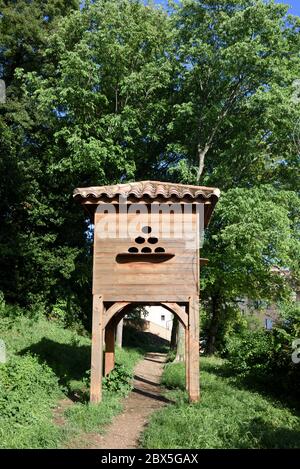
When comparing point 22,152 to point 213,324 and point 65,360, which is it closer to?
point 65,360

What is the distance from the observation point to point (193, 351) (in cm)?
1044

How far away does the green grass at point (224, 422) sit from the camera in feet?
24.3

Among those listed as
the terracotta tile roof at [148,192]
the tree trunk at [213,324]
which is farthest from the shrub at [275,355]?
the tree trunk at [213,324]

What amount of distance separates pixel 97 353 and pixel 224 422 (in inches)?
127

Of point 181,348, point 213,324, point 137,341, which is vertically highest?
point 213,324

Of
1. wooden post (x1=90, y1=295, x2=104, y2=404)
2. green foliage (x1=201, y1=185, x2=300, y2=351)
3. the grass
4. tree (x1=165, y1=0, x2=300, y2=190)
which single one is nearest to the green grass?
the grass

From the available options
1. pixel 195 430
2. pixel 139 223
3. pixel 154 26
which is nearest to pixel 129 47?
pixel 154 26

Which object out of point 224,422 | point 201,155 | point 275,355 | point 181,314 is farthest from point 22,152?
point 224,422

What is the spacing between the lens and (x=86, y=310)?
2236 centimetres

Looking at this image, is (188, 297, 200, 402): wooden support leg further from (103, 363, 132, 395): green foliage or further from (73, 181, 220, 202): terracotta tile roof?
(73, 181, 220, 202): terracotta tile roof

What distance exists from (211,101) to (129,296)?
12367 mm

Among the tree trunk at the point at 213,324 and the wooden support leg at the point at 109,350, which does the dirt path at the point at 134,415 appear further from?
the tree trunk at the point at 213,324

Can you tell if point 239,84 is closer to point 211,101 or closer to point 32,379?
point 211,101

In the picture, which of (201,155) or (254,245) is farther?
(201,155)
